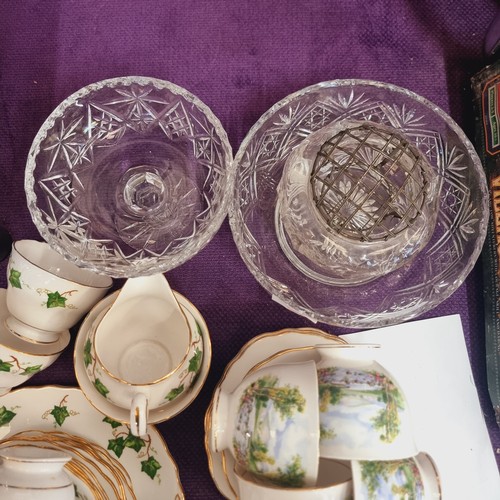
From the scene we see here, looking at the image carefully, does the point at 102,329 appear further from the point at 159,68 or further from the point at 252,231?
the point at 159,68

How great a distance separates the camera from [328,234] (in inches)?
19.9

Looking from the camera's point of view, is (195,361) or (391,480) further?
(195,361)

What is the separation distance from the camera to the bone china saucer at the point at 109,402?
540 millimetres

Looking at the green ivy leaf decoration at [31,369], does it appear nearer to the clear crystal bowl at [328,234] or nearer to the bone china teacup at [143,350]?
the bone china teacup at [143,350]

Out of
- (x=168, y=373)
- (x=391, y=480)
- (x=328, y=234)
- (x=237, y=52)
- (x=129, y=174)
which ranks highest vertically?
(x=237, y=52)

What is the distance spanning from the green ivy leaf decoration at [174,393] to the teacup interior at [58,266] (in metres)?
0.13

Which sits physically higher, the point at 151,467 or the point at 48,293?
the point at 48,293

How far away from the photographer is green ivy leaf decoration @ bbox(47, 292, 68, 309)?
1.73ft

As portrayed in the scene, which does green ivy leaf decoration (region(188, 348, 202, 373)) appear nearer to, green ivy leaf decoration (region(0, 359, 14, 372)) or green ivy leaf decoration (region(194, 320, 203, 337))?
green ivy leaf decoration (region(194, 320, 203, 337))

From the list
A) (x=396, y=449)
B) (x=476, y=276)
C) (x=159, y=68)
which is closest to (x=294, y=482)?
(x=396, y=449)

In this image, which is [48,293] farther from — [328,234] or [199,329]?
[328,234]

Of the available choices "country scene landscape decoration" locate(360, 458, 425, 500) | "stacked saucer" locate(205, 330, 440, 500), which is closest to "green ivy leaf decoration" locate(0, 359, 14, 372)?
"stacked saucer" locate(205, 330, 440, 500)

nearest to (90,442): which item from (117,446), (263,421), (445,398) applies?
(117,446)

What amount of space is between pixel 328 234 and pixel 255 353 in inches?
6.3
